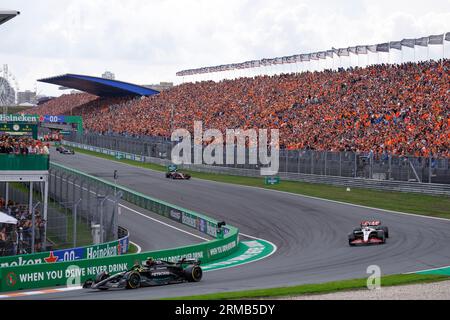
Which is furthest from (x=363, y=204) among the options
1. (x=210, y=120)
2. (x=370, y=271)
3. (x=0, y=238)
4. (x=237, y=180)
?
(x=210, y=120)

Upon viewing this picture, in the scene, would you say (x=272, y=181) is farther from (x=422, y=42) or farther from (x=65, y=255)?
(x=65, y=255)

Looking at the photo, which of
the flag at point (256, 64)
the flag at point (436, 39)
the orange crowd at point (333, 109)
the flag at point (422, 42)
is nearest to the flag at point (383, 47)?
the flag at point (422, 42)

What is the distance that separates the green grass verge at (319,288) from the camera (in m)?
17.5

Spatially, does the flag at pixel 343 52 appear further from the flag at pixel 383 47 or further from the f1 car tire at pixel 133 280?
the f1 car tire at pixel 133 280

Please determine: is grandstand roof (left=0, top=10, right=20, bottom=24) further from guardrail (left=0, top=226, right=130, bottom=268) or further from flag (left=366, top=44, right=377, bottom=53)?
flag (left=366, top=44, right=377, bottom=53)

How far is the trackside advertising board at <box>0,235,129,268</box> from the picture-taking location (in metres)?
23.0

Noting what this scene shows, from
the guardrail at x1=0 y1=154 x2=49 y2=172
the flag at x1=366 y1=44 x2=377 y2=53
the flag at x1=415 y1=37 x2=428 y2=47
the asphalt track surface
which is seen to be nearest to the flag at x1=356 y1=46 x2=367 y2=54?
the flag at x1=366 y1=44 x2=377 y2=53

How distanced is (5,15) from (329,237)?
15444 mm

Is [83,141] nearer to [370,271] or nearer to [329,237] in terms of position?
[329,237]

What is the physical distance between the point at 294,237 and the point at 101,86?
74.5 meters

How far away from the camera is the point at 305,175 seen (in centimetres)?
4981

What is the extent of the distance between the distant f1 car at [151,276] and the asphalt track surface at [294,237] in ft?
1.44

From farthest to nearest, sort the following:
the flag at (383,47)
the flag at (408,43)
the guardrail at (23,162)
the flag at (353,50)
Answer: the flag at (353,50) → the flag at (383,47) → the flag at (408,43) → the guardrail at (23,162)

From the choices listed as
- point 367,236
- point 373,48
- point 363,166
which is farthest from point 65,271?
point 373,48
